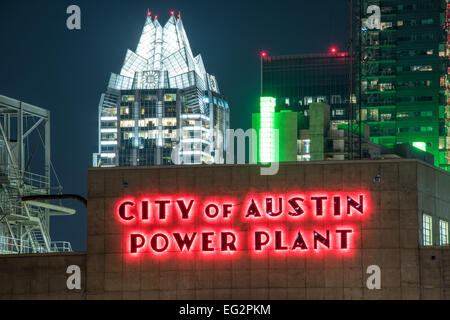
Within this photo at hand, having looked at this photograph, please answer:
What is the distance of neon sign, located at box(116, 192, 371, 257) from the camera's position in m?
70.5

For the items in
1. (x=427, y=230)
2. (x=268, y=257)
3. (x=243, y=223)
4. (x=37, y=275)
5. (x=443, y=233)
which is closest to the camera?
(x=268, y=257)

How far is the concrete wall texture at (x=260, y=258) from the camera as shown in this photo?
69.2 metres

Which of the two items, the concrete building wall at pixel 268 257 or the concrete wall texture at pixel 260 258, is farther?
the concrete building wall at pixel 268 257

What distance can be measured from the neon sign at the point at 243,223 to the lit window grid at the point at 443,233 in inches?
310

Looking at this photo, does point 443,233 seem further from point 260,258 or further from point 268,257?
point 260,258

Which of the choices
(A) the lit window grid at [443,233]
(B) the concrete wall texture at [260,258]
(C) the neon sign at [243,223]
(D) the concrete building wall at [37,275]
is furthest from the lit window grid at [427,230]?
(D) the concrete building wall at [37,275]

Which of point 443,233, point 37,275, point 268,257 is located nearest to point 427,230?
point 443,233

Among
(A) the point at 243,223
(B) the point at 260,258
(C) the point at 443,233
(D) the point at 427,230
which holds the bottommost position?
(B) the point at 260,258

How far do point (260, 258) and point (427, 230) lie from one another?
40.1 ft

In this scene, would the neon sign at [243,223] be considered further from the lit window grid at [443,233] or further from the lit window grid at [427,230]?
the lit window grid at [443,233]

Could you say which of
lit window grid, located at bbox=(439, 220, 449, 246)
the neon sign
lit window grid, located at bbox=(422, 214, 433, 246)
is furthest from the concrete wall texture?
lit window grid, located at bbox=(439, 220, 449, 246)

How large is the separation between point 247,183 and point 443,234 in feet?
51.6

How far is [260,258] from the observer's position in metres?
71.0
